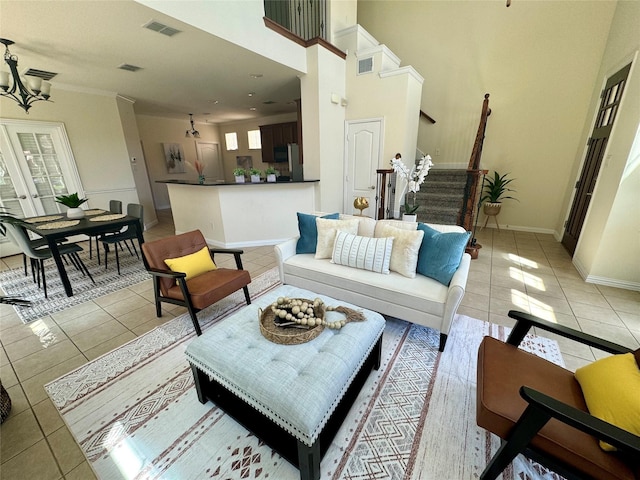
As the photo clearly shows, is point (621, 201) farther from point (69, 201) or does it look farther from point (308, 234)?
point (69, 201)

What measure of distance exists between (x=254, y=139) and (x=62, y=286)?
6.62m

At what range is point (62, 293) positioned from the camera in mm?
2906

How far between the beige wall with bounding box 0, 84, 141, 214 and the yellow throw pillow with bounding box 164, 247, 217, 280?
418 cm

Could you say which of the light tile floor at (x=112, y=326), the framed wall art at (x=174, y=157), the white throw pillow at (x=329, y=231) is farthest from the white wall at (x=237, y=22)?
the framed wall art at (x=174, y=157)

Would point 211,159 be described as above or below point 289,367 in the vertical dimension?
above

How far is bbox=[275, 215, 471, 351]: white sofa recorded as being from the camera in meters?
1.86

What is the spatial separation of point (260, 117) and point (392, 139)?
5033 mm

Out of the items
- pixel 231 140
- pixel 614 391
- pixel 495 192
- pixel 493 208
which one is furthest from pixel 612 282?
pixel 231 140

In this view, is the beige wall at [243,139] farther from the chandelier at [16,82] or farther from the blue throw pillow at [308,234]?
the blue throw pillow at [308,234]

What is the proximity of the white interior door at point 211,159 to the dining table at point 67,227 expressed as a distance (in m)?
5.67

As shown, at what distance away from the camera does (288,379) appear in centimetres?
117

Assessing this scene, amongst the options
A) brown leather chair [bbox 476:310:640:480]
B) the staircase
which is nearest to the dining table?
brown leather chair [bbox 476:310:640:480]

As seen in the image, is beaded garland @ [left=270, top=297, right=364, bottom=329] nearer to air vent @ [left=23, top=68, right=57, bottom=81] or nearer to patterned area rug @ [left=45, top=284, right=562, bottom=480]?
patterned area rug @ [left=45, top=284, right=562, bottom=480]

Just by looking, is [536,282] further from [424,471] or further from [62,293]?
[62,293]
